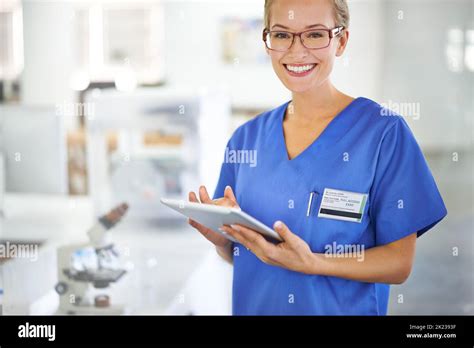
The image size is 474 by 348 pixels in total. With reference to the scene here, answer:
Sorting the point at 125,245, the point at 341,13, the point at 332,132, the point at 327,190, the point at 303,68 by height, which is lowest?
the point at 125,245

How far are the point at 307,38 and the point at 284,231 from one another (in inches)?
15.7

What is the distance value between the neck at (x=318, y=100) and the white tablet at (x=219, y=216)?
0.97 feet

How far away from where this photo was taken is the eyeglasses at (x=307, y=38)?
1.17 metres

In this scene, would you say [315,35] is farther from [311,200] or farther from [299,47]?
[311,200]

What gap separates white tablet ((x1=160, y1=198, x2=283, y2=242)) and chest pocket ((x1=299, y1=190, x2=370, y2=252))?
0.29ft

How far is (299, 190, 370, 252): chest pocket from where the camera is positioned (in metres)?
1.17

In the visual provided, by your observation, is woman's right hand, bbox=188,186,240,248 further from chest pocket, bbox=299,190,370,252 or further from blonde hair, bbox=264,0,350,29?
blonde hair, bbox=264,0,350,29

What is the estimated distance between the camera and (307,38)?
119cm

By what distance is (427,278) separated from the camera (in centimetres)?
243

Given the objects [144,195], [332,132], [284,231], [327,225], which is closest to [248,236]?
[284,231]

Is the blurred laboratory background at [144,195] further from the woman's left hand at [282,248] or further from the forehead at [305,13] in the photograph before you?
the woman's left hand at [282,248]
